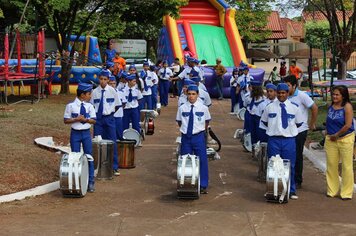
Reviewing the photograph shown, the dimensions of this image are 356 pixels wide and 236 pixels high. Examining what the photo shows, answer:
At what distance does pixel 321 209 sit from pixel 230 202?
125cm

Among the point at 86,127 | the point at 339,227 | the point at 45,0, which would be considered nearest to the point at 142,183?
the point at 86,127

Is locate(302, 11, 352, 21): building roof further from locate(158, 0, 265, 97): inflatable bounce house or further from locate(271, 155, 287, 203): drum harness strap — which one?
locate(271, 155, 287, 203): drum harness strap

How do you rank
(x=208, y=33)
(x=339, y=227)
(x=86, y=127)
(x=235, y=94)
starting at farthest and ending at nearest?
(x=208, y=33) → (x=235, y=94) → (x=86, y=127) → (x=339, y=227)

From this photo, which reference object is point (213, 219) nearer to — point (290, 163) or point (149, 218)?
point (149, 218)

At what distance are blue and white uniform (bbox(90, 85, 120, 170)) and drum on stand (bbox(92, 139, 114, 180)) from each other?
0.32m

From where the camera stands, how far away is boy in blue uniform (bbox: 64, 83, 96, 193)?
30.0 ft

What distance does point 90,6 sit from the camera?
25.5 meters

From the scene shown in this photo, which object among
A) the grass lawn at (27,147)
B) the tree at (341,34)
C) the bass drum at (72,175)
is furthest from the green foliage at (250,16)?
the bass drum at (72,175)

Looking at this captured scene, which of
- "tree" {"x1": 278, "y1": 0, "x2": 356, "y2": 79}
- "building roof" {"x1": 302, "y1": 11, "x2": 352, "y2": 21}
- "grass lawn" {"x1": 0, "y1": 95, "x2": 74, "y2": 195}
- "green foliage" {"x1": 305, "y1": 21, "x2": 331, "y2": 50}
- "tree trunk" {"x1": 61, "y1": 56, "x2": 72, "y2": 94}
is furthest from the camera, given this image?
"green foliage" {"x1": 305, "y1": 21, "x2": 331, "y2": 50}

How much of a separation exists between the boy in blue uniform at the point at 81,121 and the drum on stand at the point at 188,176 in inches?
54.6

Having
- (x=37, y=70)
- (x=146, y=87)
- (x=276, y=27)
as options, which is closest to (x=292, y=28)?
(x=276, y=27)

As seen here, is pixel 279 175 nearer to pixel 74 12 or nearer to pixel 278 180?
pixel 278 180

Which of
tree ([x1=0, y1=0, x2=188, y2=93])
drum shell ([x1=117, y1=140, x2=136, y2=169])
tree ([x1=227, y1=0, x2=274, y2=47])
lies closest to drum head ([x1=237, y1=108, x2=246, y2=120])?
tree ([x1=0, y1=0, x2=188, y2=93])

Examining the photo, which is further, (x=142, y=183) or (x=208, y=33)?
(x=208, y=33)
